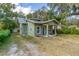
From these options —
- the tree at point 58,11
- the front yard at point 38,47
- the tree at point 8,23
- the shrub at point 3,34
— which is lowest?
the front yard at point 38,47

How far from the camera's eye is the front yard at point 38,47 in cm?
283

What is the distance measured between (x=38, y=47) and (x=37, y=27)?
0.61ft

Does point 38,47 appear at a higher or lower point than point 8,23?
lower

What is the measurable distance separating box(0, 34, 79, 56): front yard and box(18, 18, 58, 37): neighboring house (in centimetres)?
6

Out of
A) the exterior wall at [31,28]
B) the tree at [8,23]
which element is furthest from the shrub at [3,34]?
the exterior wall at [31,28]

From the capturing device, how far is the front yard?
9.27 feet

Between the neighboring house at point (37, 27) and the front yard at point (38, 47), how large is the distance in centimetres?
6

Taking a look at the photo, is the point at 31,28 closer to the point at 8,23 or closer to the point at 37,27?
the point at 37,27

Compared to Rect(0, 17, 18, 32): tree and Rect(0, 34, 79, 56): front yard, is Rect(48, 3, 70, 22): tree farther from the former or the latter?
Rect(0, 17, 18, 32): tree

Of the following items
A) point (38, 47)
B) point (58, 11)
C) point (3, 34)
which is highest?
point (58, 11)

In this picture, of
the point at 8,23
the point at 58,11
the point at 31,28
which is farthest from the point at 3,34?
the point at 58,11

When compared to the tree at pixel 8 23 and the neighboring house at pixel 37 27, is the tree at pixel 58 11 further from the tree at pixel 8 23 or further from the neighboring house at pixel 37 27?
the tree at pixel 8 23

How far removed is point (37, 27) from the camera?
286cm

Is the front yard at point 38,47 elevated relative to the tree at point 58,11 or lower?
lower
